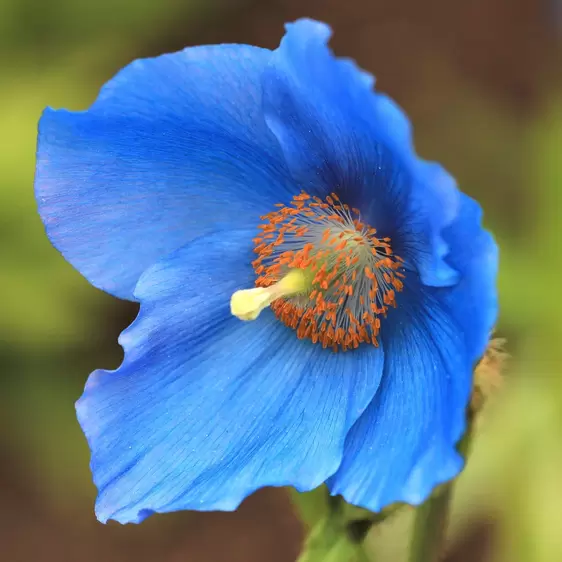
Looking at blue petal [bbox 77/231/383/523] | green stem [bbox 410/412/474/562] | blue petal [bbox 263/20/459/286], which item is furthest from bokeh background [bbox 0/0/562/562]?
blue petal [bbox 263/20/459/286]

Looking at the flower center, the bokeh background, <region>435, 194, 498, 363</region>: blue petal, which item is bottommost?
<region>435, 194, 498, 363</region>: blue petal

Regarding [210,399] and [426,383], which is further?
[210,399]

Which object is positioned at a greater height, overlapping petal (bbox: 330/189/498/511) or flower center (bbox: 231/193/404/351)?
flower center (bbox: 231/193/404/351)

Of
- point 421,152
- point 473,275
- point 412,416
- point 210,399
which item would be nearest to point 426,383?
point 412,416

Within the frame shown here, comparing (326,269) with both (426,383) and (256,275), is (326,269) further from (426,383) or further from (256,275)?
(426,383)

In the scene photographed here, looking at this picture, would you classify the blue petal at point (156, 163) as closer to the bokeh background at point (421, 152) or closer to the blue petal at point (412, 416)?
the blue petal at point (412, 416)

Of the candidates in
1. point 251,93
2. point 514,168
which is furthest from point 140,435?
point 514,168

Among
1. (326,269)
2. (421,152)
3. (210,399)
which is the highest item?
(421,152)

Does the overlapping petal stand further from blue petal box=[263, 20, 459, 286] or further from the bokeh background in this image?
the bokeh background
